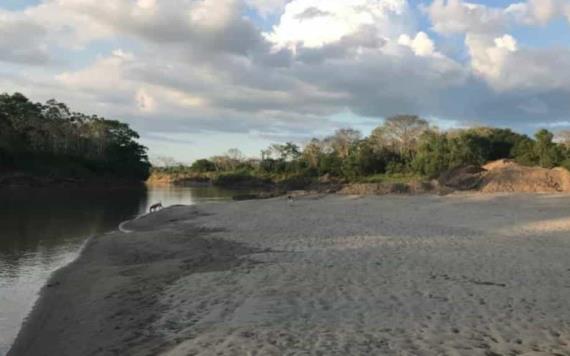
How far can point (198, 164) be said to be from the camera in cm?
19550

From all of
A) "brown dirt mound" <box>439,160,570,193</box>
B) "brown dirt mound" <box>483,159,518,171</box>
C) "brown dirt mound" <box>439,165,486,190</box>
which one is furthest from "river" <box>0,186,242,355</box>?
"brown dirt mound" <box>483,159,518,171</box>

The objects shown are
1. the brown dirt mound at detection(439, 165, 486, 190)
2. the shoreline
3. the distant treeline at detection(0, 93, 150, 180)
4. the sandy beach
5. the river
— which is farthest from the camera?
the distant treeline at detection(0, 93, 150, 180)

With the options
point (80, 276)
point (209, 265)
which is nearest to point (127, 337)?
point (209, 265)

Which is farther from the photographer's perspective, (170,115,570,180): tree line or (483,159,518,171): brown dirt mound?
(170,115,570,180): tree line

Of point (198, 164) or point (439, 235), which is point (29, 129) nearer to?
point (198, 164)

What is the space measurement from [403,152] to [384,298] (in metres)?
116

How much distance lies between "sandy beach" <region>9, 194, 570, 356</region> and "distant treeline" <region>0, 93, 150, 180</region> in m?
102

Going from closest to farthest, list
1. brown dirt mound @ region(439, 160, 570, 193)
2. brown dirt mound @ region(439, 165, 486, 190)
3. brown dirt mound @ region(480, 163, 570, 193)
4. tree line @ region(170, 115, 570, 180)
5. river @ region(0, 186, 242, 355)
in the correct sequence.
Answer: river @ region(0, 186, 242, 355)
brown dirt mound @ region(480, 163, 570, 193)
brown dirt mound @ region(439, 160, 570, 193)
brown dirt mound @ region(439, 165, 486, 190)
tree line @ region(170, 115, 570, 180)

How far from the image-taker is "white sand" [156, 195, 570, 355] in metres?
7.82

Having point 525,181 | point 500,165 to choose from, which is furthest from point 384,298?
point 500,165

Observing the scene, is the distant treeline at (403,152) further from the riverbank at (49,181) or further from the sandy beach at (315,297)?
the sandy beach at (315,297)

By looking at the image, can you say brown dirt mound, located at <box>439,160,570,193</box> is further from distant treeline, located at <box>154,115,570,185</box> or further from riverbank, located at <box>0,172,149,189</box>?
riverbank, located at <box>0,172,149,189</box>

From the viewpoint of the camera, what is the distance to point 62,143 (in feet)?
433

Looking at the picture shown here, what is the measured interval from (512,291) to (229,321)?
665 centimetres
